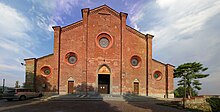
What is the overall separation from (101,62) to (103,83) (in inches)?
146

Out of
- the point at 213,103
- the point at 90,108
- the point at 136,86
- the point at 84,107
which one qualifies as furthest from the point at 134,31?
the point at 90,108

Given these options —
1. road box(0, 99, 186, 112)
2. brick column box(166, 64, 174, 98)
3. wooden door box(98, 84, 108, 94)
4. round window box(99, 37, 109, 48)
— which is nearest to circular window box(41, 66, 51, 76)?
wooden door box(98, 84, 108, 94)

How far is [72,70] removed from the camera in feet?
88.6

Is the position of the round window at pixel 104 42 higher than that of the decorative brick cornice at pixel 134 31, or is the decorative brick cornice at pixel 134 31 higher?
the decorative brick cornice at pixel 134 31

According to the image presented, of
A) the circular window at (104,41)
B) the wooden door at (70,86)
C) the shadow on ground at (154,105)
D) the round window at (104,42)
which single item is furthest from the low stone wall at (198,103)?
the wooden door at (70,86)

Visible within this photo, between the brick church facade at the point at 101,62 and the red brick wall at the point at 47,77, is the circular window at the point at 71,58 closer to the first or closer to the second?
the brick church facade at the point at 101,62

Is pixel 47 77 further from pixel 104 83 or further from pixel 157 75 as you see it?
pixel 157 75

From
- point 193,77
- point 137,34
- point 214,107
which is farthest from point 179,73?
point 214,107

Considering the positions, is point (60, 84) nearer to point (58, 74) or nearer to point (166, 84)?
point (58, 74)

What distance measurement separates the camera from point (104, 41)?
28.9m

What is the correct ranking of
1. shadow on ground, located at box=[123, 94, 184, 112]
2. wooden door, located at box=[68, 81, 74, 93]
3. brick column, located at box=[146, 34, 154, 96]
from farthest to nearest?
brick column, located at box=[146, 34, 154, 96]
wooden door, located at box=[68, 81, 74, 93]
shadow on ground, located at box=[123, 94, 184, 112]

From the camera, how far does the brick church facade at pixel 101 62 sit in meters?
26.7

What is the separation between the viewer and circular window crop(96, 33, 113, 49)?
2850 centimetres

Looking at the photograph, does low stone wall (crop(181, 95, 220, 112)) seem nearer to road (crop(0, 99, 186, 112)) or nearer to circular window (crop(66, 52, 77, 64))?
road (crop(0, 99, 186, 112))
